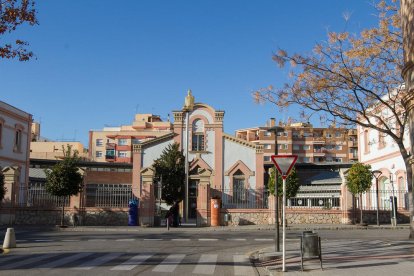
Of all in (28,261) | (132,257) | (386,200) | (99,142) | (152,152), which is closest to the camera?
(28,261)

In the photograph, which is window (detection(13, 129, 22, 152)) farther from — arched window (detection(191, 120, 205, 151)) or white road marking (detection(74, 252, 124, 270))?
white road marking (detection(74, 252, 124, 270))

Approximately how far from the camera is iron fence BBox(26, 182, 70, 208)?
2994cm

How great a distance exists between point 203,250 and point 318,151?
90.2 metres

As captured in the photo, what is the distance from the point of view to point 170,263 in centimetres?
1254

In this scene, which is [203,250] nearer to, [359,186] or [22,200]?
[359,186]

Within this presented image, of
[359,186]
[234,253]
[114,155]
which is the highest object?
[114,155]

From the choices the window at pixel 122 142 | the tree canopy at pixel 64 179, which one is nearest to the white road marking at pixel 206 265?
the tree canopy at pixel 64 179

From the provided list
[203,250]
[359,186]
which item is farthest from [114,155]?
[203,250]

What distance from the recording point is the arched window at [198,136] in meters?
47.8

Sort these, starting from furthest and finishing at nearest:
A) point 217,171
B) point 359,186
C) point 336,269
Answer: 1. point 217,171
2. point 359,186
3. point 336,269

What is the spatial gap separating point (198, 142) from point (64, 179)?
21397 millimetres

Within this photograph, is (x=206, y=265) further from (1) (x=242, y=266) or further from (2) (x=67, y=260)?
(2) (x=67, y=260)

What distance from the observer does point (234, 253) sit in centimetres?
1565

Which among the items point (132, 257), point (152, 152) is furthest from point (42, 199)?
point (132, 257)
